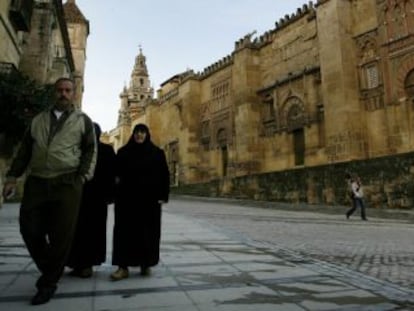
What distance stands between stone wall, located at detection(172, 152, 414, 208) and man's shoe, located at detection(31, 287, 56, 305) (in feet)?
40.1

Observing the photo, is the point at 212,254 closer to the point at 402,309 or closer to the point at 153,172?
the point at 153,172

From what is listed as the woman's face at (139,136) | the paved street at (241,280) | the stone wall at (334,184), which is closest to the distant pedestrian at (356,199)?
the stone wall at (334,184)

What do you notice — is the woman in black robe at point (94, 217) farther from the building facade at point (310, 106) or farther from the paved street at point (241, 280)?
the building facade at point (310, 106)

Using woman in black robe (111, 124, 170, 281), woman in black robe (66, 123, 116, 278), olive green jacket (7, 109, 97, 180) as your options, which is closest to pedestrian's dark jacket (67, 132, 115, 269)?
woman in black robe (66, 123, 116, 278)

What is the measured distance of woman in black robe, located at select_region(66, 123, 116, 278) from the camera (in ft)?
13.6

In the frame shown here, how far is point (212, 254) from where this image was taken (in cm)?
548

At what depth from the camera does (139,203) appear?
425cm

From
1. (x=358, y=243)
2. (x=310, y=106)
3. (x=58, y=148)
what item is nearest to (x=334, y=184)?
(x=310, y=106)

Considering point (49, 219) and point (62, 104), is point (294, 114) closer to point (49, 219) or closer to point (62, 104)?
point (62, 104)

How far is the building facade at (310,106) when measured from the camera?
17.8m

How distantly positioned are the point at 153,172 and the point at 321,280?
1928 millimetres

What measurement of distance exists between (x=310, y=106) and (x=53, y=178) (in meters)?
20.9

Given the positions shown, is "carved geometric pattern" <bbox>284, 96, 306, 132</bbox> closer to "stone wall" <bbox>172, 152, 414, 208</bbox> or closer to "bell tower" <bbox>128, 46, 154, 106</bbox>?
"stone wall" <bbox>172, 152, 414, 208</bbox>

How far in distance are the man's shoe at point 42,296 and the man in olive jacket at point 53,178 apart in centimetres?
2
